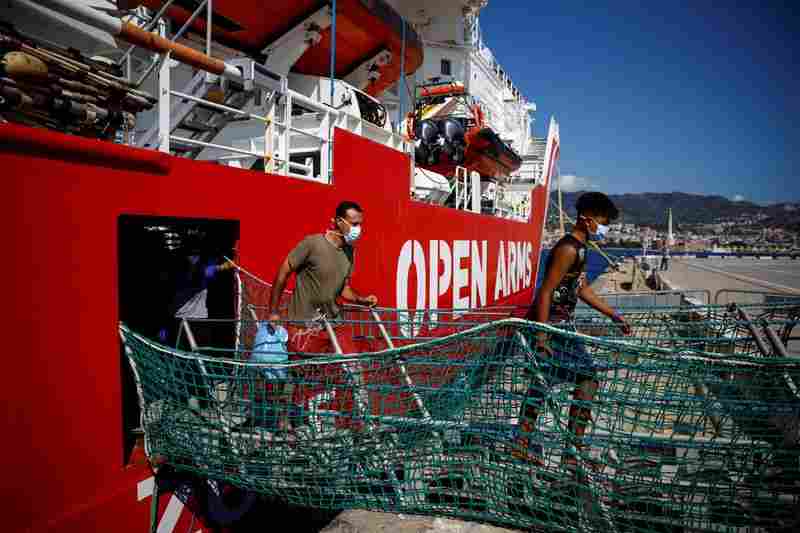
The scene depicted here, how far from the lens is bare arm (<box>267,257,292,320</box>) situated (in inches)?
133

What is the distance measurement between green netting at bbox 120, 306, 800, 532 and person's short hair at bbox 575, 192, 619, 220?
1286 millimetres

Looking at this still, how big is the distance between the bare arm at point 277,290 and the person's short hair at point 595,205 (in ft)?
7.20

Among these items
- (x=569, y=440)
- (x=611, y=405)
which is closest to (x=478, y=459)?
(x=569, y=440)

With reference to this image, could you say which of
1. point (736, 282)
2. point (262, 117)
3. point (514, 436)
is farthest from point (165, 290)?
point (736, 282)

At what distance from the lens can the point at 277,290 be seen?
135 inches

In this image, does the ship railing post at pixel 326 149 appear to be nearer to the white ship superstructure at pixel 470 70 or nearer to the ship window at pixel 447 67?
the white ship superstructure at pixel 470 70

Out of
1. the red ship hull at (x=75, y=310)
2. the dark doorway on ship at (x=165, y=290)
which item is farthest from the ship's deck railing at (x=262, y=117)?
the dark doorway on ship at (x=165, y=290)

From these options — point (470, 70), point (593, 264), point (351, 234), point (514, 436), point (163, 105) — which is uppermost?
point (470, 70)

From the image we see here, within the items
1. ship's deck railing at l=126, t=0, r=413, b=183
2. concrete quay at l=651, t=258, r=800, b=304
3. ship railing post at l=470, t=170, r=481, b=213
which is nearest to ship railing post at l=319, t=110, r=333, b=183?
ship's deck railing at l=126, t=0, r=413, b=183

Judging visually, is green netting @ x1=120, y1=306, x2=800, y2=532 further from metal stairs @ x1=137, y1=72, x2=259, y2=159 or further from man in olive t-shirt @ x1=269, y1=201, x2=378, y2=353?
metal stairs @ x1=137, y1=72, x2=259, y2=159

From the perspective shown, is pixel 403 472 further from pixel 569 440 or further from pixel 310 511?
pixel 310 511

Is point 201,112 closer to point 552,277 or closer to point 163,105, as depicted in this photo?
point 163,105

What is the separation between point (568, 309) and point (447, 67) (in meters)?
14.9

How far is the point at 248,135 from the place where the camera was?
20.6ft
